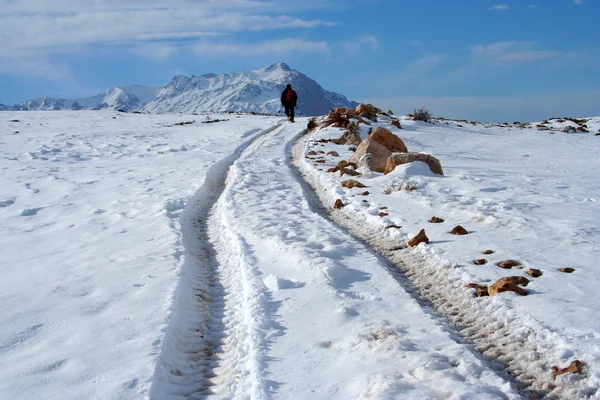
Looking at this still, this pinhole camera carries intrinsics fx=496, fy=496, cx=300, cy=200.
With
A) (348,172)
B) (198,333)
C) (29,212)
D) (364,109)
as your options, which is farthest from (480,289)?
(364,109)

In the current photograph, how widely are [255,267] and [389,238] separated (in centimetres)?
213

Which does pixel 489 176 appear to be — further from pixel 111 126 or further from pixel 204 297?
pixel 111 126

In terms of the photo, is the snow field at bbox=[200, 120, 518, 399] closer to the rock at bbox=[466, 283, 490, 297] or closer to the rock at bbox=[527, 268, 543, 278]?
the rock at bbox=[466, 283, 490, 297]

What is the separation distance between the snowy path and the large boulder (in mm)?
5335

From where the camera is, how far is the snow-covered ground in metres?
3.84

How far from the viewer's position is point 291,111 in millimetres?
28312

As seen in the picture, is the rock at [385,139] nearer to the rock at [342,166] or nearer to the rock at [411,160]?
the rock at [342,166]

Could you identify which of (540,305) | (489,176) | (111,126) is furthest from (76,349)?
(111,126)

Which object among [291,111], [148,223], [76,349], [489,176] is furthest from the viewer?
[291,111]

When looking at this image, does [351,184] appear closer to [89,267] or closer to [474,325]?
[89,267]

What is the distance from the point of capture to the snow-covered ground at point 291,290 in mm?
3844

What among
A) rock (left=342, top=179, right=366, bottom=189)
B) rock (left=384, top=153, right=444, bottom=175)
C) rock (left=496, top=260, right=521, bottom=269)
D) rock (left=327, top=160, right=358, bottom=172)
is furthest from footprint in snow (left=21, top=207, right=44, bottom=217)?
rock (left=496, top=260, right=521, bottom=269)

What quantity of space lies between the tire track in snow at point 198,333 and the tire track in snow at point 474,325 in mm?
1951

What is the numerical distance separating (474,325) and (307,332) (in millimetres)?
1524
